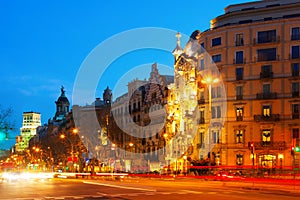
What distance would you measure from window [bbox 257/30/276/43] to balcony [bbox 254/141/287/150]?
45.0 ft

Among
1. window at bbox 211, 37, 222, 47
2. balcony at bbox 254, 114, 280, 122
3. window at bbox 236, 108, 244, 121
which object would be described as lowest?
balcony at bbox 254, 114, 280, 122

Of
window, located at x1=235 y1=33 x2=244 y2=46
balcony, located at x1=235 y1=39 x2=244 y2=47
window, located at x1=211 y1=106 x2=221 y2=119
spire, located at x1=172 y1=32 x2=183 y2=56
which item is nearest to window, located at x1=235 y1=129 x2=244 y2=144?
window, located at x1=211 y1=106 x2=221 y2=119

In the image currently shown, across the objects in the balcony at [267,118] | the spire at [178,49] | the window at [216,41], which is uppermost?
the spire at [178,49]

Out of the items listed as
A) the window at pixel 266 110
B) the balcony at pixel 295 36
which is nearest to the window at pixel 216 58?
the window at pixel 266 110

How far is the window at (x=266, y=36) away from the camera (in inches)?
2591

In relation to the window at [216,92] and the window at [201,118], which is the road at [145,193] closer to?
the window at [216,92]

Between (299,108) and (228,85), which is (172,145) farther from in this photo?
(299,108)

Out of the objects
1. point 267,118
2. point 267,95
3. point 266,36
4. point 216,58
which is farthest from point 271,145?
point 266,36

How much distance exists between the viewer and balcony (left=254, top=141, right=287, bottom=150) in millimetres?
64856

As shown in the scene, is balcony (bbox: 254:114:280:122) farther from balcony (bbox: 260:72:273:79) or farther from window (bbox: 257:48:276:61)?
window (bbox: 257:48:276:61)

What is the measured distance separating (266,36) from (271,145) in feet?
48.5

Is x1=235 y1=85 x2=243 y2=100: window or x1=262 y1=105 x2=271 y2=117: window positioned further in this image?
x1=235 y1=85 x2=243 y2=100: window

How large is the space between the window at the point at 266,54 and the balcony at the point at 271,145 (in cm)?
1132

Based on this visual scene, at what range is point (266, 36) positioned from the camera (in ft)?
218
